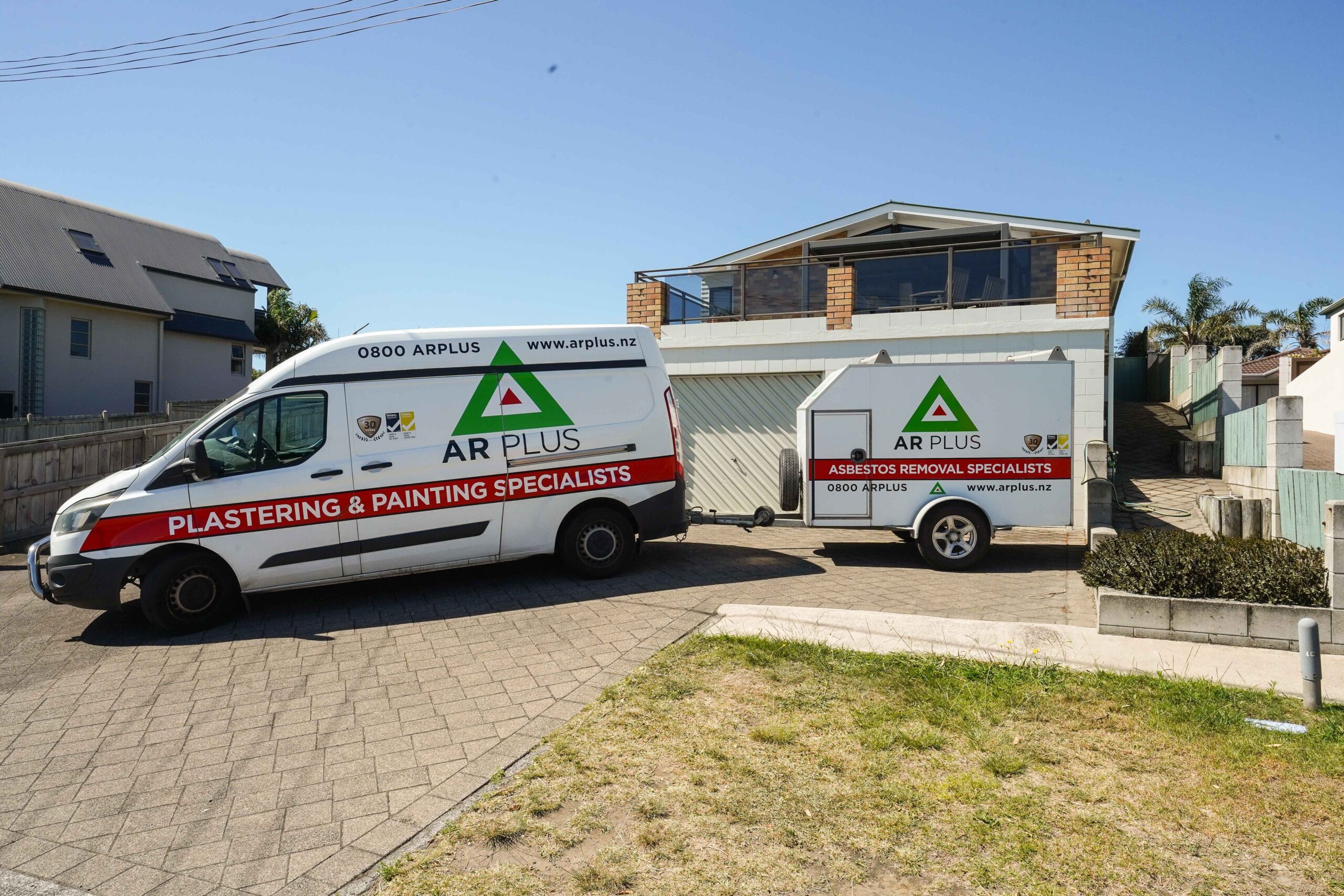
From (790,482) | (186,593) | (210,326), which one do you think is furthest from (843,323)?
(210,326)

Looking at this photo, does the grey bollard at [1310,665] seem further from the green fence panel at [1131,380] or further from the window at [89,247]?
the window at [89,247]

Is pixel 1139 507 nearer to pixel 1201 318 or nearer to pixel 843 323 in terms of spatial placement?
pixel 843 323

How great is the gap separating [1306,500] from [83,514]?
11.8m

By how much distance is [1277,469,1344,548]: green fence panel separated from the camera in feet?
25.7

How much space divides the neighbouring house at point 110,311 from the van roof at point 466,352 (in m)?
17.8

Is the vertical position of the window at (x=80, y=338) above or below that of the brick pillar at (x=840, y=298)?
above

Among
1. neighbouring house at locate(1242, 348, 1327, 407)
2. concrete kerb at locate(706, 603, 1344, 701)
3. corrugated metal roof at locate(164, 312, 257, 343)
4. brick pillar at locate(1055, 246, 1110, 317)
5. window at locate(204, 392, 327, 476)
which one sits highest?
corrugated metal roof at locate(164, 312, 257, 343)

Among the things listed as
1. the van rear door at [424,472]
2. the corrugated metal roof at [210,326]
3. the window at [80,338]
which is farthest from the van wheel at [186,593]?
the corrugated metal roof at [210,326]

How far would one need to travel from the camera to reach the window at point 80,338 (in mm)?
26578

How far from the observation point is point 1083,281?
36.5 ft

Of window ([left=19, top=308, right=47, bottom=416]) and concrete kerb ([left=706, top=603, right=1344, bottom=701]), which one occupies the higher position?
window ([left=19, top=308, right=47, bottom=416])

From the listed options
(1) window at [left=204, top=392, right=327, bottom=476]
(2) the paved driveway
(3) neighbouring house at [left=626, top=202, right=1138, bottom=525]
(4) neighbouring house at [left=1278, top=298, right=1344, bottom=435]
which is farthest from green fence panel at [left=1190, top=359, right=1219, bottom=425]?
(1) window at [left=204, top=392, right=327, bottom=476]

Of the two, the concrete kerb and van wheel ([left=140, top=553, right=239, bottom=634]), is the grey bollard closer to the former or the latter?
the concrete kerb

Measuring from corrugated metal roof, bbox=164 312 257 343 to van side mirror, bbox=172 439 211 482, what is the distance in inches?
1094
